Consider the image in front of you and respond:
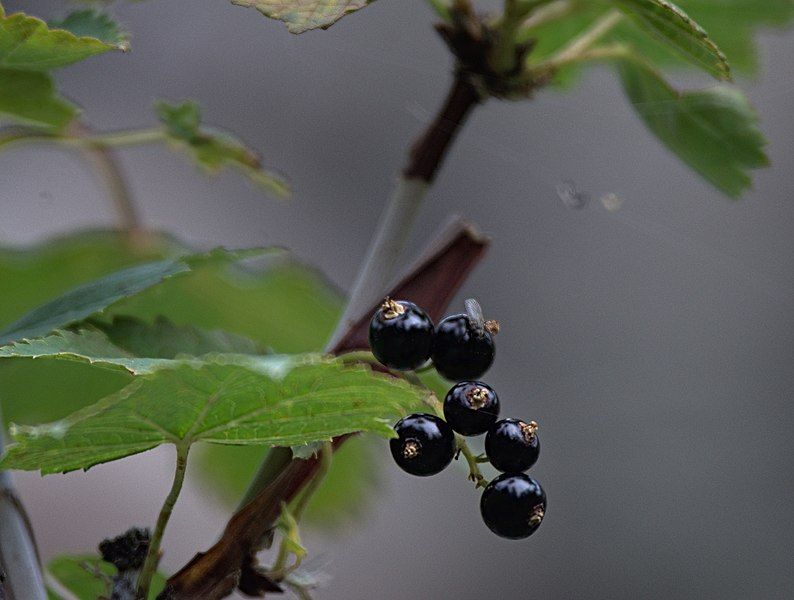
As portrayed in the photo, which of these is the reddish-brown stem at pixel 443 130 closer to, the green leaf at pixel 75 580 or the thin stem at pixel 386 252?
the thin stem at pixel 386 252

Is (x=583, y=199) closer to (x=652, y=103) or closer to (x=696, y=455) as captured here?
(x=652, y=103)

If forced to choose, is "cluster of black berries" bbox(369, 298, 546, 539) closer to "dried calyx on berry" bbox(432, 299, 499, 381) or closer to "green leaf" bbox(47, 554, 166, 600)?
"dried calyx on berry" bbox(432, 299, 499, 381)

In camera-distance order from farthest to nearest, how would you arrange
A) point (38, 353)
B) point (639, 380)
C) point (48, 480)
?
1. point (639, 380)
2. point (48, 480)
3. point (38, 353)

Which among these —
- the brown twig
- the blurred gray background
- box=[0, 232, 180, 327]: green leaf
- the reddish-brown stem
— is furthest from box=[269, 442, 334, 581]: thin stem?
the blurred gray background

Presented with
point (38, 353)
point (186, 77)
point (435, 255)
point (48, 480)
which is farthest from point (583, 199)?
point (186, 77)

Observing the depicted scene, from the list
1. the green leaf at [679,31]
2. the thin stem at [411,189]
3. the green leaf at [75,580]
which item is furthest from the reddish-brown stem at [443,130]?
the green leaf at [75,580]
